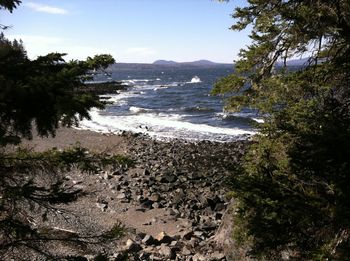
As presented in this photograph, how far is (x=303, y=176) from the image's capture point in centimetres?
500

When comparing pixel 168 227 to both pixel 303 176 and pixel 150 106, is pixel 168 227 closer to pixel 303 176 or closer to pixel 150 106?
pixel 303 176

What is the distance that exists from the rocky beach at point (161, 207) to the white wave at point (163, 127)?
5.32 meters

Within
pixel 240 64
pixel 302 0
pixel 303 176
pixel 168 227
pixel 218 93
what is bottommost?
pixel 168 227

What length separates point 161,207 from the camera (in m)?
14.4

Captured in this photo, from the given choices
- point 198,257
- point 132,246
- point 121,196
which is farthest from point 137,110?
point 198,257

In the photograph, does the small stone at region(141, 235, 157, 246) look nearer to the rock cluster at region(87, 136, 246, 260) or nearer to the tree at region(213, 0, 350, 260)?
the rock cluster at region(87, 136, 246, 260)

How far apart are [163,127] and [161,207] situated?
1968cm

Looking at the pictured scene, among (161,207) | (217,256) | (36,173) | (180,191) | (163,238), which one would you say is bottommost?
(161,207)

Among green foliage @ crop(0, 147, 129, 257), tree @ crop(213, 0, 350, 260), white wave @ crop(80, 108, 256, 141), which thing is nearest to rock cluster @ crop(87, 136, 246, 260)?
tree @ crop(213, 0, 350, 260)

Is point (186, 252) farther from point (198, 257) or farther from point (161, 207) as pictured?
point (161, 207)

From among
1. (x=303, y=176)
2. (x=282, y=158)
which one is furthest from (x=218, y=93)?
(x=303, y=176)

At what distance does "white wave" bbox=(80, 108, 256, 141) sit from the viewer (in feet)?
96.5

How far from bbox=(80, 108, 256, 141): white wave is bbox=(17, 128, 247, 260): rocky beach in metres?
5.32

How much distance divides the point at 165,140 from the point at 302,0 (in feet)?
69.9
